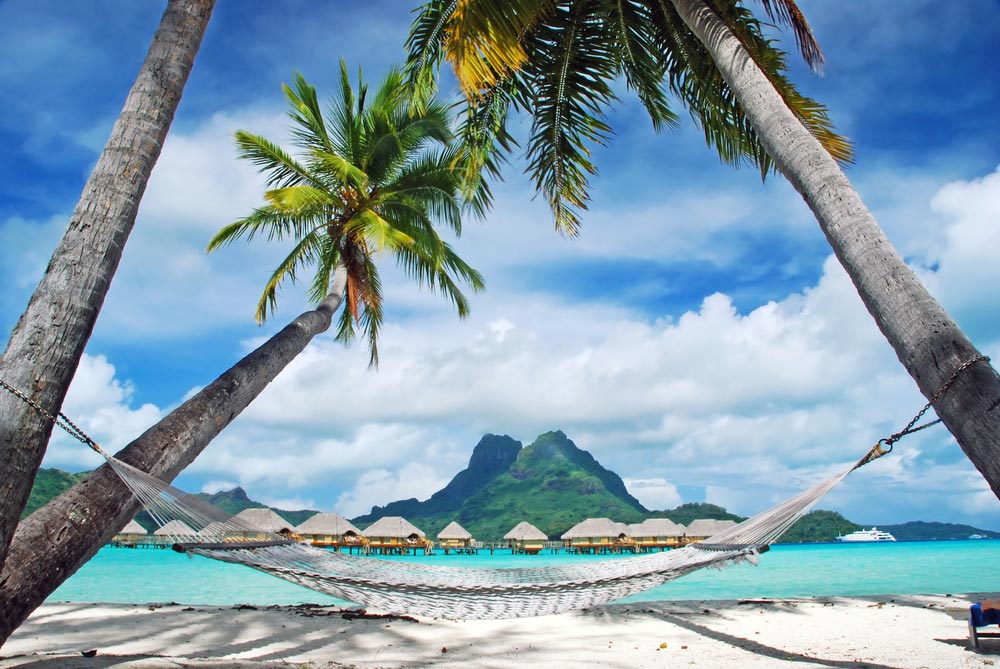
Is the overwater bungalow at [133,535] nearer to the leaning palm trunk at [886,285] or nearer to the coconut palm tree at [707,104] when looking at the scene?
the coconut palm tree at [707,104]

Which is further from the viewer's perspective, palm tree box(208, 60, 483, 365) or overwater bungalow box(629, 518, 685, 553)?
overwater bungalow box(629, 518, 685, 553)

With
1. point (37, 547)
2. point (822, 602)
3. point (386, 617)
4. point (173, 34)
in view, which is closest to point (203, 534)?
point (37, 547)

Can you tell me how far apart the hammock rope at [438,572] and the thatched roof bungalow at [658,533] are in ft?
75.7

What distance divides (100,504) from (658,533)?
24593mm

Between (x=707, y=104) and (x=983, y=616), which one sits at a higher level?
(x=707, y=104)

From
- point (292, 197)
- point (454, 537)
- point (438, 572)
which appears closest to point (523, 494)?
point (454, 537)

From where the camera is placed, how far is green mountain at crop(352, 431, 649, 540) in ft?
174

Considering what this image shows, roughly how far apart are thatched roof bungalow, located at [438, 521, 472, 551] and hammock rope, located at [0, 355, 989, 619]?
23351mm

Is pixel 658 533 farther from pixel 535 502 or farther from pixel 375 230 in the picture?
pixel 535 502

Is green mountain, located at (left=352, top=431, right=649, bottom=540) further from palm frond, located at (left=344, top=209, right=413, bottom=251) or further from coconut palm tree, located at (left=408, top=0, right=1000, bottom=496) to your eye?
coconut palm tree, located at (left=408, top=0, right=1000, bottom=496)

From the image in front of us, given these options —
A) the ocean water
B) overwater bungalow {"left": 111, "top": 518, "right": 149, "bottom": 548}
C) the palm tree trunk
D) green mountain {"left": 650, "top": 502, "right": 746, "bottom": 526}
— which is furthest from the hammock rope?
Result: green mountain {"left": 650, "top": 502, "right": 746, "bottom": 526}

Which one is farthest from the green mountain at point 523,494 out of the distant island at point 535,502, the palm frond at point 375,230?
the palm frond at point 375,230

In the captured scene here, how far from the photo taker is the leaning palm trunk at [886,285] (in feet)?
5.64

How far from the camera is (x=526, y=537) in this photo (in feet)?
83.0
